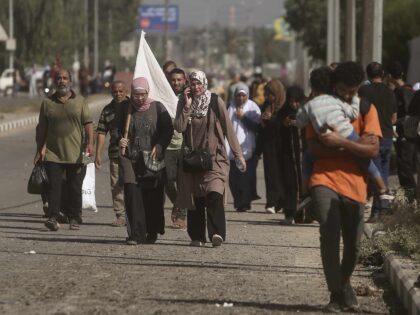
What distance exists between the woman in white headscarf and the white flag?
1212 mm

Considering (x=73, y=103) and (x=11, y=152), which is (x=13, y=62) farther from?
(x=73, y=103)

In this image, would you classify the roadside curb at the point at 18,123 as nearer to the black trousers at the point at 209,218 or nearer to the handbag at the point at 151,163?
the handbag at the point at 151,163

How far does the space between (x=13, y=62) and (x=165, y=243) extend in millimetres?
60032

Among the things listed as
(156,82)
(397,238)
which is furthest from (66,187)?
(397,238)

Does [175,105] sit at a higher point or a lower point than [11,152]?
higher

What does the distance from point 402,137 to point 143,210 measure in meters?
3.75

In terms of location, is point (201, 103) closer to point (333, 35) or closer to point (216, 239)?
point (216, 239)

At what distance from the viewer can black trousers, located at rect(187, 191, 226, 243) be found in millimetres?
12539

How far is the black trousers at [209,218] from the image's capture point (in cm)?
1254

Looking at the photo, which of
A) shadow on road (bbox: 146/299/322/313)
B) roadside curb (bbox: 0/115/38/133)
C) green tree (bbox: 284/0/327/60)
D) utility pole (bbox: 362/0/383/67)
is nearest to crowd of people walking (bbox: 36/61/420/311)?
shadow on road (bbox: 146/299/322/313)

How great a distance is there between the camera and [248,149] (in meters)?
17.8

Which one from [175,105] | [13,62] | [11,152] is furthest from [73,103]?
[13,62]

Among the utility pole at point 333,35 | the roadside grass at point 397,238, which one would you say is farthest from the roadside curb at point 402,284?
the utility pole at point 333,35

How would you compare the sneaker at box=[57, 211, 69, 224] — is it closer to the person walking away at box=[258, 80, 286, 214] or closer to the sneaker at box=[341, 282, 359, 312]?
the person walking away at box=[258, 80, 286, 214]
